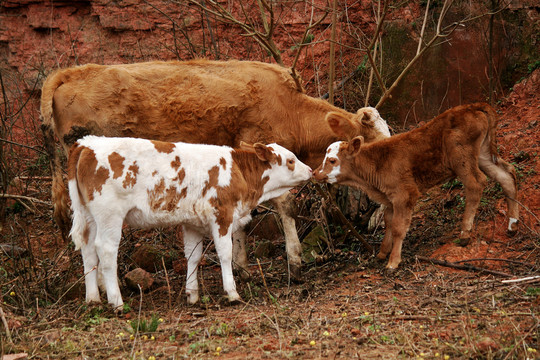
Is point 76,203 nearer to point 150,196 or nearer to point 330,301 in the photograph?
point 150,196

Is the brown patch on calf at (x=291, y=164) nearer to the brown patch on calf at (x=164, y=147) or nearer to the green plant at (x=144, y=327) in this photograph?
the brown patch on calf at (x=164, y=147)

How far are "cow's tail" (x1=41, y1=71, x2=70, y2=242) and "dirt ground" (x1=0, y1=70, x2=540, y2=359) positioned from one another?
68 centimetres

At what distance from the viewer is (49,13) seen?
643 inches

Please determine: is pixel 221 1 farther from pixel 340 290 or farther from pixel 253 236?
pixel 340 290

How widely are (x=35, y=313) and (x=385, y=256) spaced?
4.42 m

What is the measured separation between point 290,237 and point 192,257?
4.95 ft

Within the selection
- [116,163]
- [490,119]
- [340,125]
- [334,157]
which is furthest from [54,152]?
[490,119]

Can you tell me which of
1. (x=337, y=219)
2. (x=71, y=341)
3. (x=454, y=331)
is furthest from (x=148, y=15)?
(x=454, y=331)

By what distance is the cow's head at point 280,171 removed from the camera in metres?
8.64

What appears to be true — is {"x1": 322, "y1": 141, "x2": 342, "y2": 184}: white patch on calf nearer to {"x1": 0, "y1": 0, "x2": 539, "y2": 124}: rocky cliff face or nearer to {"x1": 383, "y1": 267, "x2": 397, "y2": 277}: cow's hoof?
{"x1": 383, "y1": 267, "x2": 397, "y2": 277}: cow's hoof

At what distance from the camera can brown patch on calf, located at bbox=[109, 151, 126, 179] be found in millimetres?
7547

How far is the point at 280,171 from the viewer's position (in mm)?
8711

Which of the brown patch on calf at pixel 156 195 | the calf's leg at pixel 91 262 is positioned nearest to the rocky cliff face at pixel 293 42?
the brown patch on calf at pixel 156 195

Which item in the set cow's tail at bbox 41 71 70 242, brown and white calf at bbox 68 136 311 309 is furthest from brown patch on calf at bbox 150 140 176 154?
cow's tail at bbox 41 71 70 242
